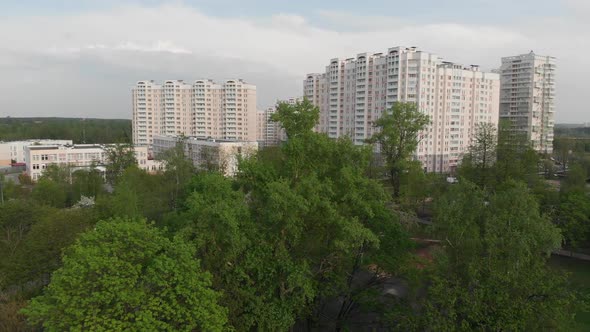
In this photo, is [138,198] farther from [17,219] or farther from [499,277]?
[499,277]

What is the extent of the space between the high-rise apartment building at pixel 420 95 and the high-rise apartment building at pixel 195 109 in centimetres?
1816

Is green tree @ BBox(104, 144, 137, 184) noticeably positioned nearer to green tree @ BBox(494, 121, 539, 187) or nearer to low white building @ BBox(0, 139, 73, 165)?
green tree @ BBox(494, 121, 539, 187)

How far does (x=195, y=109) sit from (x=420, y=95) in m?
41.2

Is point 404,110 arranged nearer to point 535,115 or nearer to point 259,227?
point 259,227

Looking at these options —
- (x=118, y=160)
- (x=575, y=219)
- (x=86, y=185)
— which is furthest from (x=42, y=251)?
(x=575, y=219)

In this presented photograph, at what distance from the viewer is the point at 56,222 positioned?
16.1 meters

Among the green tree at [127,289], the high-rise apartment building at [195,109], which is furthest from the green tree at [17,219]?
the high-rise apartment building at [195,109]

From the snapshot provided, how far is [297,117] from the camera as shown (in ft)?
46.1

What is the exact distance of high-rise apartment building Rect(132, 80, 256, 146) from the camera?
80188 millimetres

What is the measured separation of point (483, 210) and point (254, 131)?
73.6m

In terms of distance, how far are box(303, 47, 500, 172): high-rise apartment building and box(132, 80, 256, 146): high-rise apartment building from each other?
1816 centimetres

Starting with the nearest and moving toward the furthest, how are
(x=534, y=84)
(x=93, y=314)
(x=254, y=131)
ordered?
(x=93, y=314) → (x=534, y=84) → (x=254, y=131)

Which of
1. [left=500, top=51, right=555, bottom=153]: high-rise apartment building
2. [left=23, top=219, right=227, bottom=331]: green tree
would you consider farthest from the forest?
[left=500, top=51, right=555, bottom=153]: high-rise apartment building

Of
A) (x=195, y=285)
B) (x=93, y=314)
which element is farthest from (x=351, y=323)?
(x=93, y=314)
